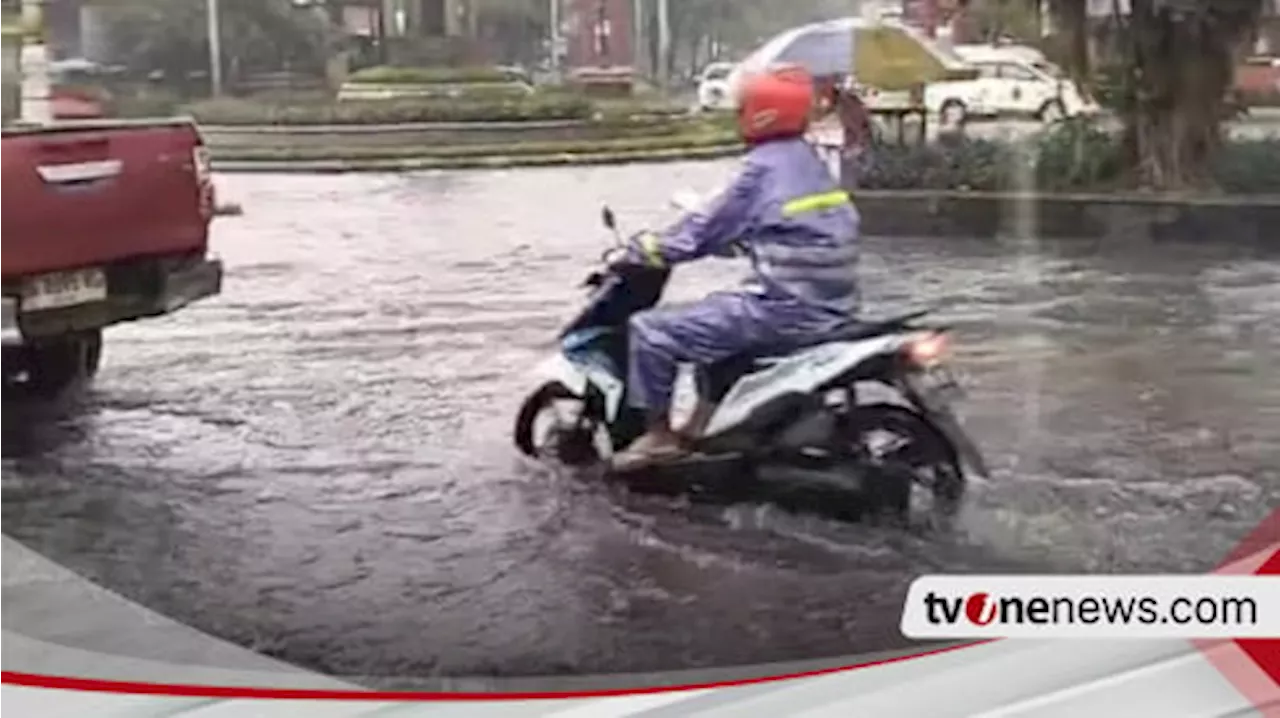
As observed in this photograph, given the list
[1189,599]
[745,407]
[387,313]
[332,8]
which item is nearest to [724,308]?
[745,407]

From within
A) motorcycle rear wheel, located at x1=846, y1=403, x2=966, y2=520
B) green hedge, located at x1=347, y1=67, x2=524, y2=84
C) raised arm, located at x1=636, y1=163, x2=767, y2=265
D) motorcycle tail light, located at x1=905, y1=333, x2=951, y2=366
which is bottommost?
motorcycle rear wheel, located at x1=846, y1=403, x2=966, y2=520

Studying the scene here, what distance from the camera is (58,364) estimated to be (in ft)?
4.58

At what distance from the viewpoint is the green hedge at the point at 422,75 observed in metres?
1.46

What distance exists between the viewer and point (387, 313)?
151 cm

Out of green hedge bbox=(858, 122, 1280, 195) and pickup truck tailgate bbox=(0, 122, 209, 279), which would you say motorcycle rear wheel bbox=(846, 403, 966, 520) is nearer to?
green hedge bbox=(858, 122, 1280, 195)

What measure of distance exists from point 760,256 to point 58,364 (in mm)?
631

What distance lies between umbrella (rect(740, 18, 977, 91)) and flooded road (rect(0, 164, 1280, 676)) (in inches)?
4.9

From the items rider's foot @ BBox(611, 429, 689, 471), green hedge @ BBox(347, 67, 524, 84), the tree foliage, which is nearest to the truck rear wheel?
green hedge @ BBox(347, 67, 524, 84)

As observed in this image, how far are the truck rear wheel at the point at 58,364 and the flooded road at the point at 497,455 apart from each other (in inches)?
0.8

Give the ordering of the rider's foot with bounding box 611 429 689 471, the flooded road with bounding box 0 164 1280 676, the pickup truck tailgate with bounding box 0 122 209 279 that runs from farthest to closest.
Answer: the rider's foot with bounding box 611 429 689 471, the flooded road with bounding box 0 164 1280 676, the pickup truck tailgate with bounding box 0 122 209 279

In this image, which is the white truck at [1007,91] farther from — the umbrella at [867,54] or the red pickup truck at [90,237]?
the red pickup truck at [90,237]

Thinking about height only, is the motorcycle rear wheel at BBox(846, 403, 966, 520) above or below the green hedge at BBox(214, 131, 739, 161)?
below

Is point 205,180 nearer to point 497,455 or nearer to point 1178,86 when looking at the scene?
point 497,455

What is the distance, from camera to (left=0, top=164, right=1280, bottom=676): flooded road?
146 cm
